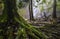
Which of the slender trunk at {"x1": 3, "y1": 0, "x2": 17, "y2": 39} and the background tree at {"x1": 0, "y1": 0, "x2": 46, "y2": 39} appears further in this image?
the slender trunk at {"x1": 3, "y1": 0, "x2": 17, "y2": 39}

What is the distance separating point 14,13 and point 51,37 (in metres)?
1.33

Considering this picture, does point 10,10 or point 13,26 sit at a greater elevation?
point 10,10

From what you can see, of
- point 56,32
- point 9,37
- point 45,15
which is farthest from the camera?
point 45,15

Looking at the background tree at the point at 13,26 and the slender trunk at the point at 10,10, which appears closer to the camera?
the background tree at the point at 13,26

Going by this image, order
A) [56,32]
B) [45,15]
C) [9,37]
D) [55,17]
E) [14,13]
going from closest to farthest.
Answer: [9,37]
[14,13]
[56,32]
[55,17]
[45,15]

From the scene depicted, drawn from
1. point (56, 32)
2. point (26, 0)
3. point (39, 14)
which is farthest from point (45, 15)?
point (56, 32)

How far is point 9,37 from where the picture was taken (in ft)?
14.4

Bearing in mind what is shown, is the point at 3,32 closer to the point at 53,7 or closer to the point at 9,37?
the point at 9,37

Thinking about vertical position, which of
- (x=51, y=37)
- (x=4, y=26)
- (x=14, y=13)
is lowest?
(x=51, y=37)

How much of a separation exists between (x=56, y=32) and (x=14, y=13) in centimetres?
154

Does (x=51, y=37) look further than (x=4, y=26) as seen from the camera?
Yes

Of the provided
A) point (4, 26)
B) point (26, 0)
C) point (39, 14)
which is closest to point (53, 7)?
point (39, 14)

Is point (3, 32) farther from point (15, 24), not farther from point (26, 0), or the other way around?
point (26, 0)

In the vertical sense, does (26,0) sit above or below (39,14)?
above
